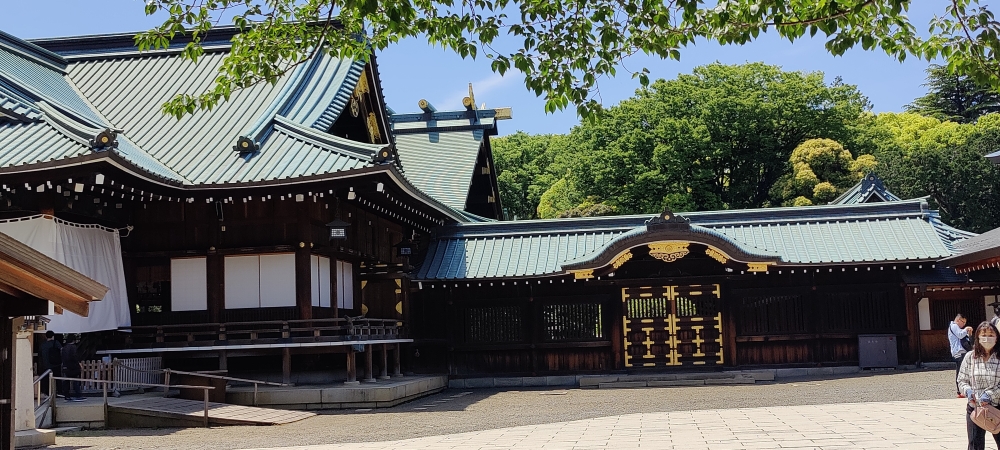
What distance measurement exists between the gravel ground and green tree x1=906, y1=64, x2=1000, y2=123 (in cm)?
4292

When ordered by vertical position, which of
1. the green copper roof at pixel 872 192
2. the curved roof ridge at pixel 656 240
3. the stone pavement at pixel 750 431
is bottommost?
the stone pavement at pixel 750 431

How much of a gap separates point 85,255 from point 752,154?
36.6 metres

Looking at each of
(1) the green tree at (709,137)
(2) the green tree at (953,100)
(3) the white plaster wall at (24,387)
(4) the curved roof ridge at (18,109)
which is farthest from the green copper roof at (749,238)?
(2) the green tree at (953,100)

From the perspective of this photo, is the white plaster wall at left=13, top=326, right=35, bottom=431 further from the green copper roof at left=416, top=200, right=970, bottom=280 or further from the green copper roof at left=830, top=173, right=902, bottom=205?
the green copper roof at left=830, top=173, right=902, bottom=205

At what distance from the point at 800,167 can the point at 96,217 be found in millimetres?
34795

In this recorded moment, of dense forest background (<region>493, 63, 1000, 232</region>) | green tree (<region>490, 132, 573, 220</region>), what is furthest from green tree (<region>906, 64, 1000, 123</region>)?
green tree (<region>490, 132, 573, 220</region>)

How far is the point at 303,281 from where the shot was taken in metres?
19.3

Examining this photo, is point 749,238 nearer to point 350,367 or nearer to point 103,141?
point 350,367

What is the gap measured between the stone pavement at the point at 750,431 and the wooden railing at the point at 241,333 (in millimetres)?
6027

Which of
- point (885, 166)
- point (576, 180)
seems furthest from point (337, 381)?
point (885, 166)

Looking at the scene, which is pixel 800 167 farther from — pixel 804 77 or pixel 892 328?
pixel 892 328

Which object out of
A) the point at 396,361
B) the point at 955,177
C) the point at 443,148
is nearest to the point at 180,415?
the point at 396,361

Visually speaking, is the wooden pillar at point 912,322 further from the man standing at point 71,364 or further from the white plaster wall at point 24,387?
the white plaster wall at point 24,387

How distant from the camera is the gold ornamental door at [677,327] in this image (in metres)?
23.9
